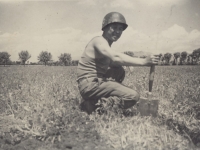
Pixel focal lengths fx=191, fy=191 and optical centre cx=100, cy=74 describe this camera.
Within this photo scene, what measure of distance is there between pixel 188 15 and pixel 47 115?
3.16 metres

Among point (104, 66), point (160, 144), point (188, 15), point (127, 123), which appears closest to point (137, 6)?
point (188, 15)

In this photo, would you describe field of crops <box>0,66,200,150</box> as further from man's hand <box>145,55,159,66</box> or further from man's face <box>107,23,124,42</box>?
man's face <box>107,23,124,42</box>

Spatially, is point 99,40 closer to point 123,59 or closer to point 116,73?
point 123,59

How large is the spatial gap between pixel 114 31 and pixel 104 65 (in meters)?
0.55

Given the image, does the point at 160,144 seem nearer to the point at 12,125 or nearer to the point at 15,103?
the point at 12,125

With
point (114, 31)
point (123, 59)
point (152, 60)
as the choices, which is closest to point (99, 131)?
point (123, 59)

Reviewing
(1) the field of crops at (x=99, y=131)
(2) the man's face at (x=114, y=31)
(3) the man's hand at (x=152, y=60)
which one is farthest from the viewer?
(2) the man's face at (x=114, y=31)

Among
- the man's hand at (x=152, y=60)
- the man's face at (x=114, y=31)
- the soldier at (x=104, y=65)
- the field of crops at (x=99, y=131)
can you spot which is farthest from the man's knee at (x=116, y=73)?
the man's hand at (x=152, y=60)

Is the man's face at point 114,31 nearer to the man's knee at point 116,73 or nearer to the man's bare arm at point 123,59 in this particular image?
the man's bare arm at point 123,59

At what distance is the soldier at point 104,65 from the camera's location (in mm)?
2699

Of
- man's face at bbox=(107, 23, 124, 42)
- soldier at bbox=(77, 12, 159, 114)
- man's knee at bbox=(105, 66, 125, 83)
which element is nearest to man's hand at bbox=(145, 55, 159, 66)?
soldier at bbox=(77, 12, 159, 114)

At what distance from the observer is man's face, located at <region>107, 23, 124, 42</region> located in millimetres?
2975

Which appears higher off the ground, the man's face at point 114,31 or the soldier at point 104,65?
the man's face at point 114,31

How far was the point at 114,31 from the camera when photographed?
2992 mm
